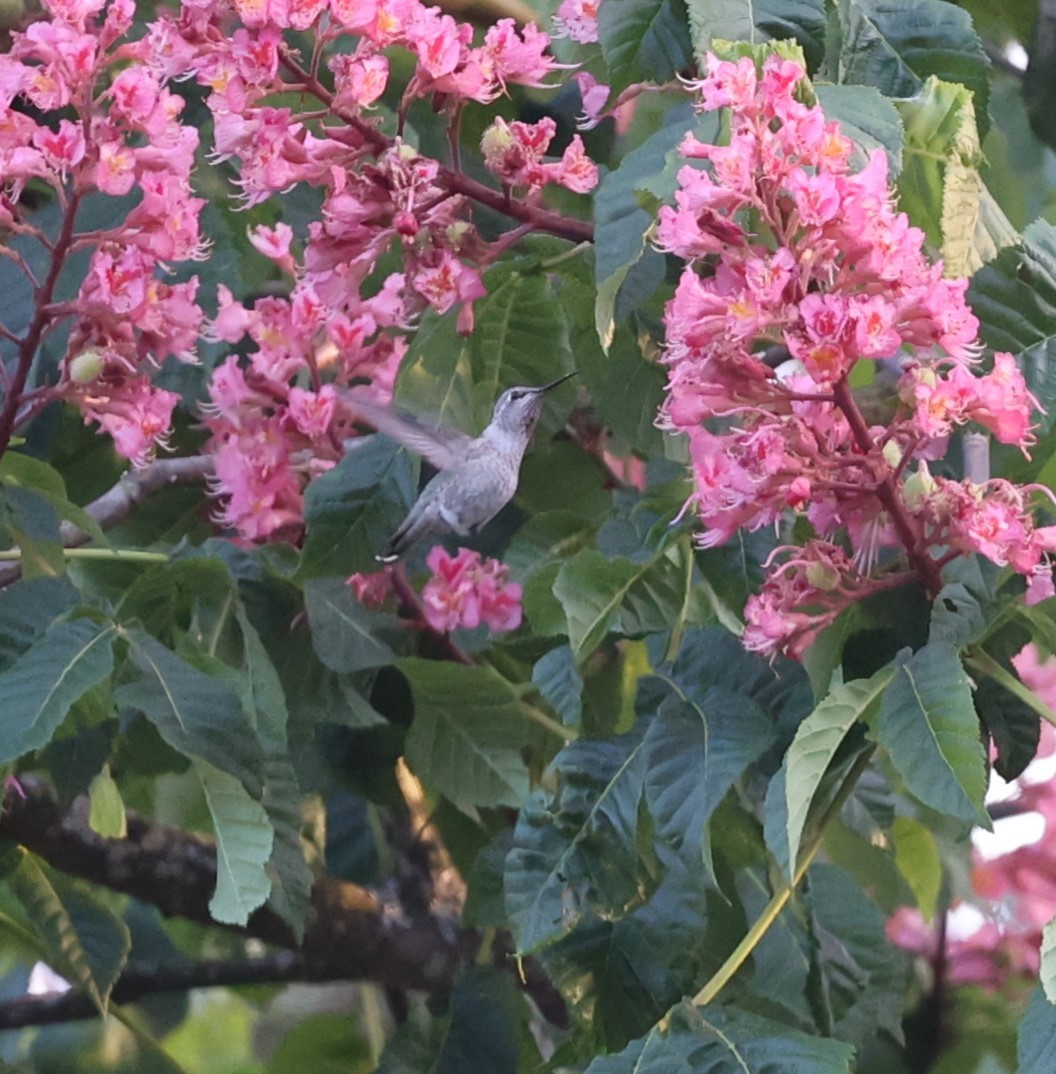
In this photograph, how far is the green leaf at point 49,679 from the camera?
1.20 meters

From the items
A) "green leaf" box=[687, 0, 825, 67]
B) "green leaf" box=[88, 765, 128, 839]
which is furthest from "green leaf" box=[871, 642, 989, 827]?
"green leaf" box=[88, 765, 128, 839]

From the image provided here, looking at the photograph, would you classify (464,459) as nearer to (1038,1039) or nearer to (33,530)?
(33,530)

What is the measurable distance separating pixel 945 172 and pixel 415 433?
0.62 m

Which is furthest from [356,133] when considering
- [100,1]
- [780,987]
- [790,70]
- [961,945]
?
[961,945]

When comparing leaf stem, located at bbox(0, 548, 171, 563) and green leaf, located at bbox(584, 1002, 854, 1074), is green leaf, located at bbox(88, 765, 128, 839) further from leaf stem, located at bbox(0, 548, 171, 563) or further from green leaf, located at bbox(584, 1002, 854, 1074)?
green leaf, located at bbox(584, 1002, 854, 1074)

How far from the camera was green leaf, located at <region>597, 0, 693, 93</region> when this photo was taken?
51.9 inches

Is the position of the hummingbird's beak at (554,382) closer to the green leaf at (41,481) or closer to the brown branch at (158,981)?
the green leaf at (41,481)

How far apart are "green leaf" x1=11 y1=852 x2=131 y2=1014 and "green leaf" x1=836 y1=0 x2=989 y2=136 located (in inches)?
46.7

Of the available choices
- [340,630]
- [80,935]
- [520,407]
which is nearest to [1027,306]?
[520,407]

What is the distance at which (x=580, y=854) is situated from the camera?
4.33ft

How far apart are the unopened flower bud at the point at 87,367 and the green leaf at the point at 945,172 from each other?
74cm

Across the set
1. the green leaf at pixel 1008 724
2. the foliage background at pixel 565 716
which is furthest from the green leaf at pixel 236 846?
the green leaf at pixel 1008 724

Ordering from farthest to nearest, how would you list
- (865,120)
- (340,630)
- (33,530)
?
(340,630), (33,530), (865,120)

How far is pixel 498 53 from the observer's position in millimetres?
1490
